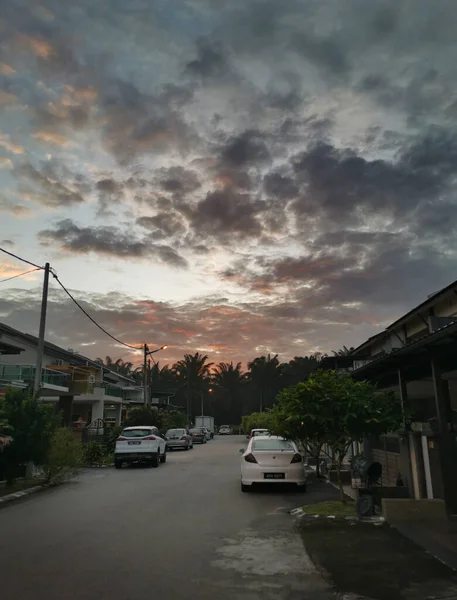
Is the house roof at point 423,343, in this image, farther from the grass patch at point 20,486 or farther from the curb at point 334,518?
the grass patch at point 20,486

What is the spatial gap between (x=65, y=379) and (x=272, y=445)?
24433 mm

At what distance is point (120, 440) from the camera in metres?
23.3

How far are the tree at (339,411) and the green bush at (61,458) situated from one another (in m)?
8.14

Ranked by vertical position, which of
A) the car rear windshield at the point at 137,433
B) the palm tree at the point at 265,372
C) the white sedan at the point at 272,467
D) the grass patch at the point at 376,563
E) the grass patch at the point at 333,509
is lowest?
the grass patch at the point at 376,563

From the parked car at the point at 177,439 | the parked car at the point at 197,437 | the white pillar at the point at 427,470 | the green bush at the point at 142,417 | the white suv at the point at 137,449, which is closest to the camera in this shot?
the white pillar at the point at 427,470

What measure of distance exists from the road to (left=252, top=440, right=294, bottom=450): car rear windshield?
121 cm

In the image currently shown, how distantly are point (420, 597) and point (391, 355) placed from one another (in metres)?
5.65

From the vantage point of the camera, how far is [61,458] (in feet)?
53.6

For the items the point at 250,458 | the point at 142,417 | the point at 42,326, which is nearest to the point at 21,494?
the point at 250,458

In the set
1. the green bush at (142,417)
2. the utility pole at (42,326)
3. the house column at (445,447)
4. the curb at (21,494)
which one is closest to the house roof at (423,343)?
the house column at (445,447)

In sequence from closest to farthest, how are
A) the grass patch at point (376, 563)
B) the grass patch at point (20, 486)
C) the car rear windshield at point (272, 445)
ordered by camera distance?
1. the grass patch at point (376, 563)
2. the grass patch at point (20, 486)
3. the car rear windshield at point (272, 445)

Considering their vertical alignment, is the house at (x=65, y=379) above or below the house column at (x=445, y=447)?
above

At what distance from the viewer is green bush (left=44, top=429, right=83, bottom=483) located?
16.2 meters

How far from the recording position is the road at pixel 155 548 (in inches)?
224
